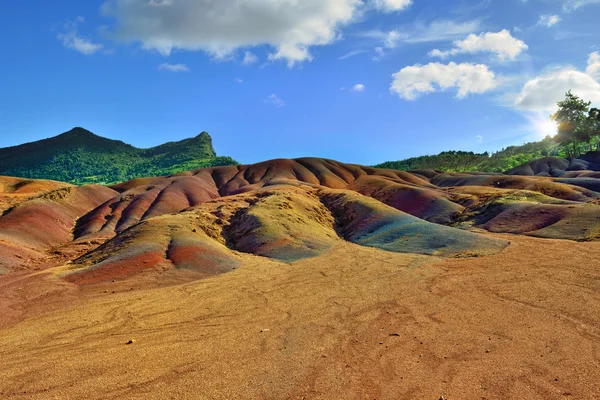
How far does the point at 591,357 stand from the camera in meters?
9.73

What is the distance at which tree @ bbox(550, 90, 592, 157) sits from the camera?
370 feet

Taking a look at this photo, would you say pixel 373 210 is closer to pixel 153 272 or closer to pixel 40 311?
pixel 153 272

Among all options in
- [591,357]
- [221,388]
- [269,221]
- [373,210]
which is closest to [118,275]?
[269,221]

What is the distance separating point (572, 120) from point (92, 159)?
650 ft

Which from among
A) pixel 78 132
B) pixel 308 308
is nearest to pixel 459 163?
pixel 308 308

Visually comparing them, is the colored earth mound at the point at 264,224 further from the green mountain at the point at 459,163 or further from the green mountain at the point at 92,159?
the green mountain at the point at 92,159

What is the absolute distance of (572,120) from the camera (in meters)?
115

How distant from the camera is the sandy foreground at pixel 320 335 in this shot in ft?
29.0

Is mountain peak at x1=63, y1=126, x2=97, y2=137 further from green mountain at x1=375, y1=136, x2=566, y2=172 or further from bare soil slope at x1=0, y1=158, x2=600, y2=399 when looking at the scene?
bare soil slope at x1=0, y1=158, x2=600, y2=399

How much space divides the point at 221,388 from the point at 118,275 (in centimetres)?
1621

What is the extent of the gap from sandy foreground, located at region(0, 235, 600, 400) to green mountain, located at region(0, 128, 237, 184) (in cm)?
13805

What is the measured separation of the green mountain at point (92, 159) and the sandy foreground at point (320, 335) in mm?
138050

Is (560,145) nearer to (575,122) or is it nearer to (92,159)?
(575,122)

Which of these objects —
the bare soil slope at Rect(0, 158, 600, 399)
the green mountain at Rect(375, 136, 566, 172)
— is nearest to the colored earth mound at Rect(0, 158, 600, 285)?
the bare soil slope at Rect(0, 158, 600, 399)
